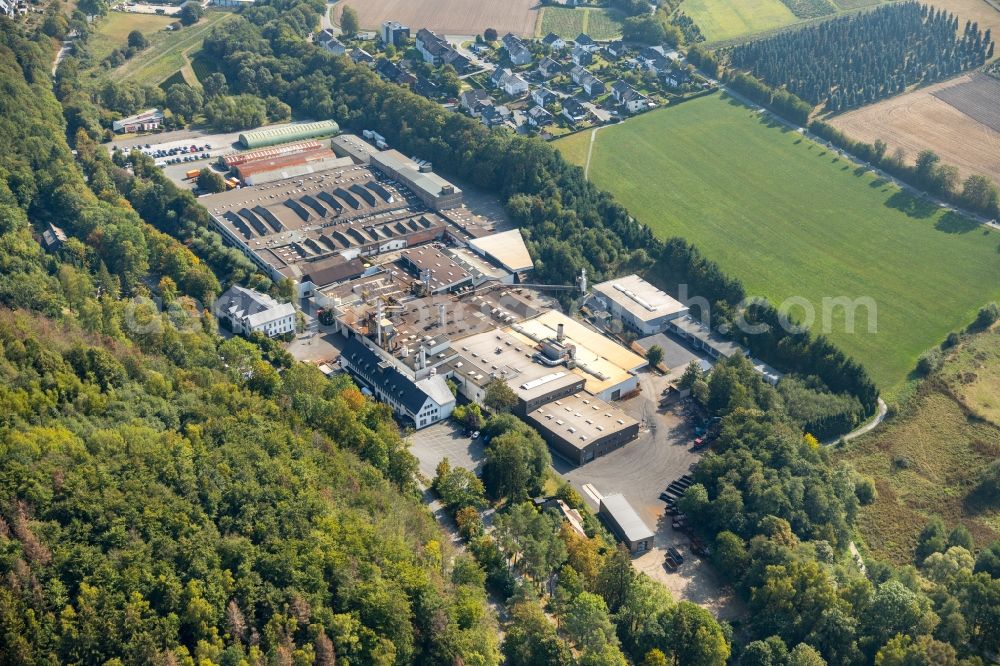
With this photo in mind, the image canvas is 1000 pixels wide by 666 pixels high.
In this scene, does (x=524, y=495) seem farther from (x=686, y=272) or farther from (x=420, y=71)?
(x=420, y=71)

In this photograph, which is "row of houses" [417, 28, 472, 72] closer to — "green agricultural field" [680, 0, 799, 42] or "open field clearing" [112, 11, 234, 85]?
"open field clearing" [112, 11, 234, 85]

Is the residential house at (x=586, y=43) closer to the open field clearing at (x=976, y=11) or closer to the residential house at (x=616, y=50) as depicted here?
the residential house at (x=616, y=50)

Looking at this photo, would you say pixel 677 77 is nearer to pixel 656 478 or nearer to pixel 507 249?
pixel 507 249

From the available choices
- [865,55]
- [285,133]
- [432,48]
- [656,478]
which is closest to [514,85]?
[432,48]

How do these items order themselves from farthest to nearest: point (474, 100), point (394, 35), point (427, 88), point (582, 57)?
point (394, 35)
point (582, 57)
point (427, 88)
point (474, 100)

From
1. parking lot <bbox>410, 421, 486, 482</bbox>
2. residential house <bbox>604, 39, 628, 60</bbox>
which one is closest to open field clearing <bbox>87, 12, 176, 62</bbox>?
residential house <bbox>604, 39, 628, 60</bbox>
